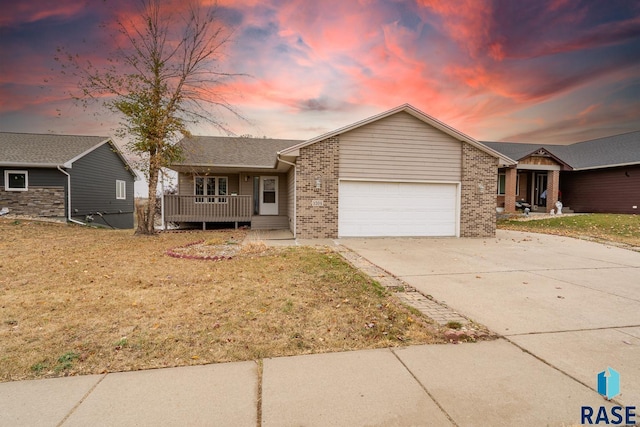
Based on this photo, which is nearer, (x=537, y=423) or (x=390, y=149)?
(x=537, y=423)

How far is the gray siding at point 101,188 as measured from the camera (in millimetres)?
19111

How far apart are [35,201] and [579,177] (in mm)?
36133

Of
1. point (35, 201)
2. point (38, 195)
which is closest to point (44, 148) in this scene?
point (38, 195)

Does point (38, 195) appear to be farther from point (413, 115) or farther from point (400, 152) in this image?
point (413, 115)

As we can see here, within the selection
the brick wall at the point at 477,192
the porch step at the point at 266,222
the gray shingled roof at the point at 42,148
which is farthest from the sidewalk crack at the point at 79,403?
the gray shingled roof at the point at 42,148

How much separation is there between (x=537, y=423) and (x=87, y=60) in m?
16.2

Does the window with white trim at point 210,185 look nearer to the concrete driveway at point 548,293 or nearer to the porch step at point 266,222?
the porch step at point 266,222

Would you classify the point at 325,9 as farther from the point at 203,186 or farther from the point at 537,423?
the point at 537,423

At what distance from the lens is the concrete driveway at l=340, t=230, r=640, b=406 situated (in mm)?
3196

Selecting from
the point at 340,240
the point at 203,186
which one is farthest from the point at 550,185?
the point at 203,186

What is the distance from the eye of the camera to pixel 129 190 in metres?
26.4

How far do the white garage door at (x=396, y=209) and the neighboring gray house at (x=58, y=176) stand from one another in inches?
468

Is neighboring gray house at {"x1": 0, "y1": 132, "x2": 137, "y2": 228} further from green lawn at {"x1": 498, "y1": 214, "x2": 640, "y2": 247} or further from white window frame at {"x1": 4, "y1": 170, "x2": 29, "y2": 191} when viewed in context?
green lawn at {"x1": 498, "y1": 214, "x2": 640, "y2": 247}

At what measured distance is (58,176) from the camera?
18.0 meters
